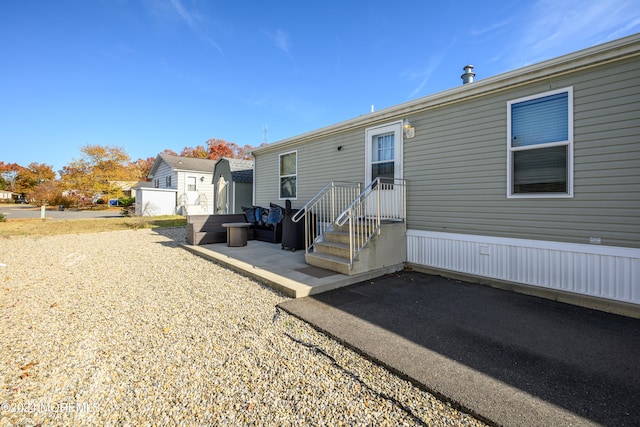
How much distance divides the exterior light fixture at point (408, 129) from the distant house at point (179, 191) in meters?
16.2

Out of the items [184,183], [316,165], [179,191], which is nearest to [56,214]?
[179,191]

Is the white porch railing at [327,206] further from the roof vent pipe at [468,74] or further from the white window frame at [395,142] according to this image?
the roof vent pipe at [468,74]

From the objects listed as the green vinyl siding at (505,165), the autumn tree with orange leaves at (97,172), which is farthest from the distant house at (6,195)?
the green vinyl siding at (505,165)

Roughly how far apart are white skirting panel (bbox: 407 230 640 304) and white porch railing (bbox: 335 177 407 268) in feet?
2.05

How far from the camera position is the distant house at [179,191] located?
17.5 metres

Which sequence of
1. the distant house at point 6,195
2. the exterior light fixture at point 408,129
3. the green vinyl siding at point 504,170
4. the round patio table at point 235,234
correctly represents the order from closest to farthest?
1. the green vinyl siding at point 504,170
2. the exterior light fixture at point 408,129
3. the round patio table at point 235,234
4. the distant house at point 6,195

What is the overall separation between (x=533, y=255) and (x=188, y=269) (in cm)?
561

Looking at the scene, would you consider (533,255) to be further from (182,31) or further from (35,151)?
(35,151)

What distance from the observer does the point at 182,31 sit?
31.0 ft

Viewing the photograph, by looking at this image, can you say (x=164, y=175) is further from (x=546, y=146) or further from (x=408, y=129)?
(x=546, y=146)

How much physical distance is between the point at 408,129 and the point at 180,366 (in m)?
4.98

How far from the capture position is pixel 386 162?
5.71 meters

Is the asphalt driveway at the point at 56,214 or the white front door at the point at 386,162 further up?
the white front door at the point at 386,162

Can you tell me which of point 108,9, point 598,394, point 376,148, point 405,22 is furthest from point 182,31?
point 598,394
